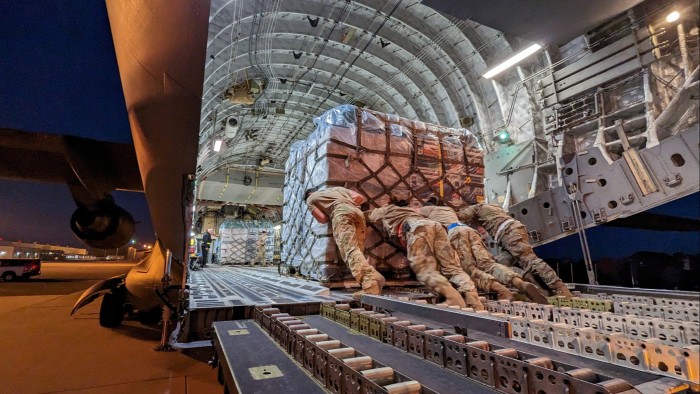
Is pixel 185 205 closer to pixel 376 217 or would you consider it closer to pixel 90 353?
pixel 90 353

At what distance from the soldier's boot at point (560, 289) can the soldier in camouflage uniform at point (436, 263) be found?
1461 mm

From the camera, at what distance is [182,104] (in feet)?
6.13

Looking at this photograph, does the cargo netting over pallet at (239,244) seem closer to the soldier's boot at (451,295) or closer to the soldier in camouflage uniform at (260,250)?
the soldier in camouflage uniform at (260,250)

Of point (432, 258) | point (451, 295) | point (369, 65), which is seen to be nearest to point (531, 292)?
point (451, 295)

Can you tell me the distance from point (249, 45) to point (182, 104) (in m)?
8.72

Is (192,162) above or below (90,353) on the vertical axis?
above

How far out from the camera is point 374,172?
6230 mm

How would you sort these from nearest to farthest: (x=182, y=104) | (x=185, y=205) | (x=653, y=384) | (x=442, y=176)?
(x=653, y=384) → (x=182, y=104) → (x=185, y=205) → (x=442, y=176)

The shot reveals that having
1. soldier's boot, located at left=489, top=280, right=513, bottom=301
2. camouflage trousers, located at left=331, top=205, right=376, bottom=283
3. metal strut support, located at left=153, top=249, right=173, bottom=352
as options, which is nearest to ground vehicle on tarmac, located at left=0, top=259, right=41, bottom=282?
metal strut support, located at left=153, top=249, right=173, bottom=352

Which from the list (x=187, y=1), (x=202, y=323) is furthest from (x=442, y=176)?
(x=187, y=1)

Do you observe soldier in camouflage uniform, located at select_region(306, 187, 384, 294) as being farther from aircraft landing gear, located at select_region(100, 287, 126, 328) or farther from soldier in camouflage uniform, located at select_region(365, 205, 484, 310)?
aircraft landing gear, located at select_region(100, 287, 126, 328)

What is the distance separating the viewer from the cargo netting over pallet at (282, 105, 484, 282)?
229 inches

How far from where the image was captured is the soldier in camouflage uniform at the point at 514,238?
14.6ft

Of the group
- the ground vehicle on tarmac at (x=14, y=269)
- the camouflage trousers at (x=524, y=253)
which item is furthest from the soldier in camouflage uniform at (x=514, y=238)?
the ground vehicle on tarmac at (x=14, y=269)
